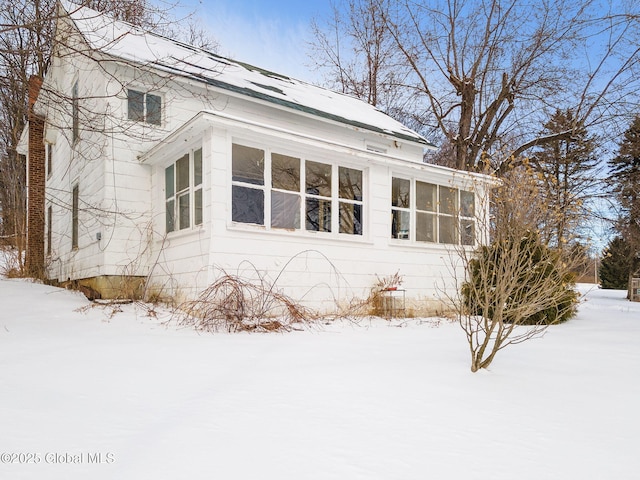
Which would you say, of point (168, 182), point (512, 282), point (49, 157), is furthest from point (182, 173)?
point (49, 157)

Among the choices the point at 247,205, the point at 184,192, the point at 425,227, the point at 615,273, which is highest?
the point at 184,192

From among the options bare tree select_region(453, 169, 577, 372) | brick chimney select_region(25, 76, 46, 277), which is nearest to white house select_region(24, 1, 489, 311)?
bare tree select_region(453, 169, 577, 372)

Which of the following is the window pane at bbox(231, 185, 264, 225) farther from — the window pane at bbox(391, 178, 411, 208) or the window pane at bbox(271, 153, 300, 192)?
the window pane at bbox(391, 178, 411, 208)

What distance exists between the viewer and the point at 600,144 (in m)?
16.4

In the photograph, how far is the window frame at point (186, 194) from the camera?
689 centimetres

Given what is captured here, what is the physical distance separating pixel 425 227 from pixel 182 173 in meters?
5.11

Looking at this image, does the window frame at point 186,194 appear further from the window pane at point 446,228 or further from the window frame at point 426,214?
the window pane at point 446,228

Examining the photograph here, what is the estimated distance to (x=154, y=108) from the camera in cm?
846

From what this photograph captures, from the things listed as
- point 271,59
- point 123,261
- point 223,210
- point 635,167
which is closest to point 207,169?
point 223,210

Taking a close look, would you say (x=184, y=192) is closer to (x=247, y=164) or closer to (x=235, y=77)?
(x=247, y=164)

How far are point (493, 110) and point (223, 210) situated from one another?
13794mm

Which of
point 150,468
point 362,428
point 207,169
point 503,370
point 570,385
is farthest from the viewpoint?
point 207,169

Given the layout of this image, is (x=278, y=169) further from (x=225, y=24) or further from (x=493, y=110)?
(x=493, y=110)

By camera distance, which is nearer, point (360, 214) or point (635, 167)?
point (360, 214)
